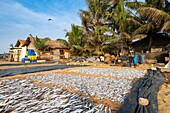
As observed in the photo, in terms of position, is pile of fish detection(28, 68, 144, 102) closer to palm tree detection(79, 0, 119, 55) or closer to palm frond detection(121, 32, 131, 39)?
palm frond detection(121, 32, 131, 39)

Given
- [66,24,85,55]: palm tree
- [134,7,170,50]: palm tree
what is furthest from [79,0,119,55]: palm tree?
[134,7,170,50]: palm tree

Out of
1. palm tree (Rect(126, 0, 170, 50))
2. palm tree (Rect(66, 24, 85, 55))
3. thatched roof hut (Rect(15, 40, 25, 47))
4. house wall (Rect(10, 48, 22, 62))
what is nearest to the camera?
palm tree (Rect(126, 0, 170, 50))

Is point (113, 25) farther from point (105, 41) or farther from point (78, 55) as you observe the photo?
point (78, 55)

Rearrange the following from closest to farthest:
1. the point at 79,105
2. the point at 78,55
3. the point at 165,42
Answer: the point at 79,105 → the point at 165,42 → the point at 78,55

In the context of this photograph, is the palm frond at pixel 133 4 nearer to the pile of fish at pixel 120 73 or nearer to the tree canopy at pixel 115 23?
the tree canopy at pixel 115 23

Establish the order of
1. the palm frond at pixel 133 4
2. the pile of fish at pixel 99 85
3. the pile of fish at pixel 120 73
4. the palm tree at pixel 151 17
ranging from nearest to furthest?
1. the pile of fish at pixel 99 85
2. the pile of fish at pixel 120 73
3. the palm tree at pixel 151 17
4. the palm frond at pixel 133 4

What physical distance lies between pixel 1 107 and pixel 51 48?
2059cm

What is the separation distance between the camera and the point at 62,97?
2703 millimetres

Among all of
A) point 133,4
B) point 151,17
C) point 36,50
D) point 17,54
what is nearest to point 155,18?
point 151,17

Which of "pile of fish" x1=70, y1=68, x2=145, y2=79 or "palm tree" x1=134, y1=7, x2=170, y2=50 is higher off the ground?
"palm tree" x1=134, y1=7, x2=170, y2=50

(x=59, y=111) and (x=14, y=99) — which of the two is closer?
(x=59, y=111)

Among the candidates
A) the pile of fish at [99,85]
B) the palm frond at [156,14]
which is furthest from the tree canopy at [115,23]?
the pile of fish at [99,85]

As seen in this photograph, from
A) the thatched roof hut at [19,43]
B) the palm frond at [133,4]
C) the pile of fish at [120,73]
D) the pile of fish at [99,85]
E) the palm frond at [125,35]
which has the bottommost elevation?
the pile of fish at [99,85]

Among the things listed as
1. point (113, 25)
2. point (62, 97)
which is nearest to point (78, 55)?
point (113, 25)
